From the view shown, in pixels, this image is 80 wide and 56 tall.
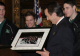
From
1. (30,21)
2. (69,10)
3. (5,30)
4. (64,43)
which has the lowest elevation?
(5,30)

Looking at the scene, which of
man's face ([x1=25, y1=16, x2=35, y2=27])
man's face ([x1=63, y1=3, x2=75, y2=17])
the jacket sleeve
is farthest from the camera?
man's face ([x1=25, y1=16, x2=35, y2=27])

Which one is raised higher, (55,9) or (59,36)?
(55,9)

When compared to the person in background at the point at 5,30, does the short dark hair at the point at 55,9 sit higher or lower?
higher

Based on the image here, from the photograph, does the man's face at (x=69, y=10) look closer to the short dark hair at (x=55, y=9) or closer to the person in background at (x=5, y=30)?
the short dark hair at (x=55, y=9)

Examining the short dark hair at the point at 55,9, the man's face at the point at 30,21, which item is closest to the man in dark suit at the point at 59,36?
the short dark hair at the point at 55,9

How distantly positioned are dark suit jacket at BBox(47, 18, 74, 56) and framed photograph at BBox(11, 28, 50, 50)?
11 centimetres

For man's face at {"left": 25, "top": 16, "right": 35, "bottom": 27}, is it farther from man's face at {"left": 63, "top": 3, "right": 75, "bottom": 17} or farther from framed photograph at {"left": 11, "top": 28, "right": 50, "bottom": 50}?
framed photograph at {"left": 11, "top": 28, "right": 50, "bottom": 50}

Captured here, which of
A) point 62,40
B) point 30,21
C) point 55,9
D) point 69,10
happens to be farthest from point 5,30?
point 62,40

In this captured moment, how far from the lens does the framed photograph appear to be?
2.57 metres

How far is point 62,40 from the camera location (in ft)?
8.05

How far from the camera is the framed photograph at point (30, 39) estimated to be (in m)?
2.57

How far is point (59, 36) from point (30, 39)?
356 mm

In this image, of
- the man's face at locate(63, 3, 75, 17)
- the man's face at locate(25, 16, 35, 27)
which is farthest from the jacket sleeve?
the man's face at locate(25, 16, 35, 27)

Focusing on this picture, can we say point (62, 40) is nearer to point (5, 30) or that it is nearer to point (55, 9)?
point (55, 9)
